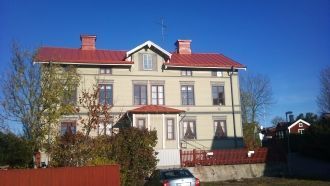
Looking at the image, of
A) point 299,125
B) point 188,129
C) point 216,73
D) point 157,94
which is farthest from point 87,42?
point 299,125

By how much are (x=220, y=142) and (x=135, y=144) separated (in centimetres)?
1605

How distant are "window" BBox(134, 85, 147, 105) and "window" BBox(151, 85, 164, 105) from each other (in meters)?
0.73

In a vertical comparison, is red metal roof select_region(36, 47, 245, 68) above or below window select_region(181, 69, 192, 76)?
above

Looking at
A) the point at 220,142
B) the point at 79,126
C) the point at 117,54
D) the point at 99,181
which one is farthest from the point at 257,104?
the point at 99,181

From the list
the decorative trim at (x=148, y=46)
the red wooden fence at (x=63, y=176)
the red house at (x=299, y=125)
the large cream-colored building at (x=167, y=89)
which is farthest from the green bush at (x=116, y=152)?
the red house at (x=299, y=125)

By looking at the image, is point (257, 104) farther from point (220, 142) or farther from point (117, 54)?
point (117, 54)

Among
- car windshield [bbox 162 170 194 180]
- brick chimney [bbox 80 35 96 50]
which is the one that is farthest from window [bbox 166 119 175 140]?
car windshield [bbox 162 170 194 180]

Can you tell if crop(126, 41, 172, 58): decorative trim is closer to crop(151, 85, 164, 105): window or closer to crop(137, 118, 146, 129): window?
crop(151, 85, 164, 105): window

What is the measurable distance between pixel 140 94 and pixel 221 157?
32.5 ft

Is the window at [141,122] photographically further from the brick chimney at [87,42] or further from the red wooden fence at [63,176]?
the red wooden fence at [63,176]

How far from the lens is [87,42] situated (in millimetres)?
40156

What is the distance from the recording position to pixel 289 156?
32.4 m

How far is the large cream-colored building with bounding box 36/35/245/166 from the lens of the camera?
35.0 metres

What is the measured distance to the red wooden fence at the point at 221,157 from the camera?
29.9 metres
